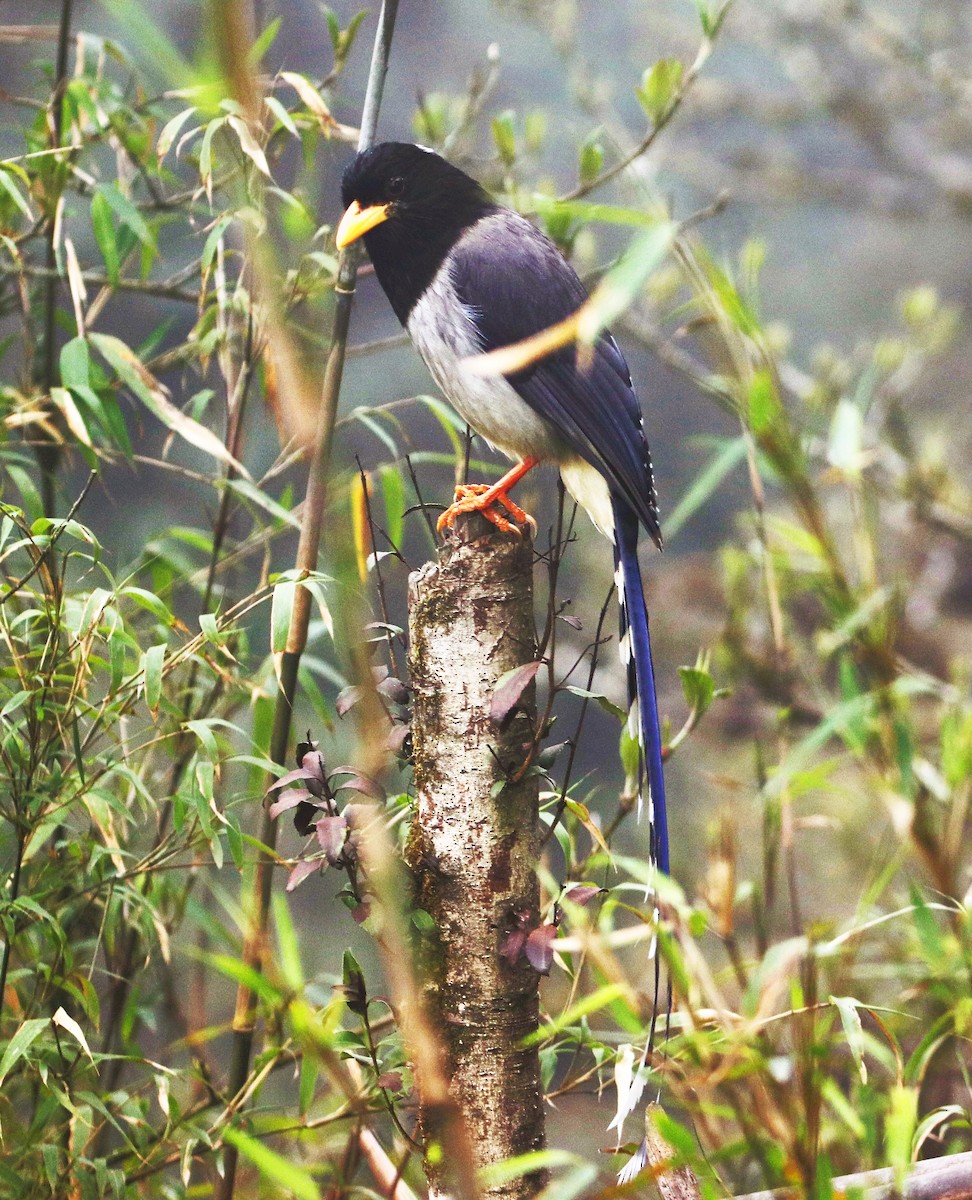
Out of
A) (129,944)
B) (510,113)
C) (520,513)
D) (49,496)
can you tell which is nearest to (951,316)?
(510,113)

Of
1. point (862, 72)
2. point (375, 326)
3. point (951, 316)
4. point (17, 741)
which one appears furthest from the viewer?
point (862, 72)

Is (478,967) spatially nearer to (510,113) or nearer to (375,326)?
(510,113)

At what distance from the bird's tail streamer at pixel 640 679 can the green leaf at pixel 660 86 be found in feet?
1.67

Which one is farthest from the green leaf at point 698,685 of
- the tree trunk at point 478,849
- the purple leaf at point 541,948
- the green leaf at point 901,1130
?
the green leaf at point 901,1130

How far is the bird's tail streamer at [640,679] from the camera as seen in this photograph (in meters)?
0.96

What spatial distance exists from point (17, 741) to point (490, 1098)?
54 cm

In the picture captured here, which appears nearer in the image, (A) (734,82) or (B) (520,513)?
(B) (520,513)

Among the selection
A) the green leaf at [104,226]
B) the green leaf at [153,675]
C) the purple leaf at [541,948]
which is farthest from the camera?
the green leaf at [104,226]

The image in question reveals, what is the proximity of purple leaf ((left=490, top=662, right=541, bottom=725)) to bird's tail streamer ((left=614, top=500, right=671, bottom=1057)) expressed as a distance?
147 millimetres

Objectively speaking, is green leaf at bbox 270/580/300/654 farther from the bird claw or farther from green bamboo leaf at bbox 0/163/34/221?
green bamboo leaf at bbox 0/163/34/221

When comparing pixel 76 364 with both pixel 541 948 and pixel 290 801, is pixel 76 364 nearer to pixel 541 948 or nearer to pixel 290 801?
pixel 290 801

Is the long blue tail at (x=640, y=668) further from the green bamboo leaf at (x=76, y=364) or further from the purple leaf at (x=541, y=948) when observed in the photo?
the green bamboo leaf at (x=76, y=364)

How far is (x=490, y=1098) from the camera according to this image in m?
0.94

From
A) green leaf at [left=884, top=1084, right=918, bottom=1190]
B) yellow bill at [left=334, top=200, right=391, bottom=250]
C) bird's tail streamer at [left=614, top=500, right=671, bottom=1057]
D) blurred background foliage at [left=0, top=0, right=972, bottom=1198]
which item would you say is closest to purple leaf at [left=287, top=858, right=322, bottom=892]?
blurred background foliage at [left=0, top=0, right=972, bottom=1198]
